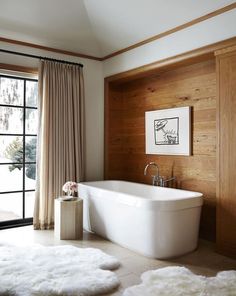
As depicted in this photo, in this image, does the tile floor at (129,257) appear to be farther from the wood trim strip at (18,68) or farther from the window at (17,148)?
the wood trim strip at (18,68)

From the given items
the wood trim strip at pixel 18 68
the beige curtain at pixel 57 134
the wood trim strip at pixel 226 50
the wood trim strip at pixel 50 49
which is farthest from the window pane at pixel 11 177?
the wood trim strip at pixel 226 50

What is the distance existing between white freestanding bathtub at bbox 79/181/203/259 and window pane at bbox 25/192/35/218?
130 cm

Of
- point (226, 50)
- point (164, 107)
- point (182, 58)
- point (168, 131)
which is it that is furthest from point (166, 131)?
point (226, 50)

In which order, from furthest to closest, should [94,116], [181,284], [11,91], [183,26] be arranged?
[94,116]
[11,91]
[183,26]
[181,284]

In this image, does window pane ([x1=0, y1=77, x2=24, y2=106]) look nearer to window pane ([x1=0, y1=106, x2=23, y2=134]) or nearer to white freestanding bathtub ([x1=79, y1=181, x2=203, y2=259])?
window pane ([x1=0, y1=106, x2=23, y2=134])

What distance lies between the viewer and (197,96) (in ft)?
13.3

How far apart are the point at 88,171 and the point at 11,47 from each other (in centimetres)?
218

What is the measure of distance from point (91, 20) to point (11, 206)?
2960 millimetres

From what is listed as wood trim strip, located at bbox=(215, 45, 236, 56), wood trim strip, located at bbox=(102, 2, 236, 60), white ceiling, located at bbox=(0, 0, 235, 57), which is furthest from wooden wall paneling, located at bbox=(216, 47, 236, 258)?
white ceiling, located at bbox=(0, 0, 235, 57)

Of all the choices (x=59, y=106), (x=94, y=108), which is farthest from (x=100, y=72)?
(x=59, y=106)

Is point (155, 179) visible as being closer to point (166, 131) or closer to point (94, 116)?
point (166, 131)

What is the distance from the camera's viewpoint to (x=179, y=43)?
3.83 meters

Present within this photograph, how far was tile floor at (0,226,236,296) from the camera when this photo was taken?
2893mm

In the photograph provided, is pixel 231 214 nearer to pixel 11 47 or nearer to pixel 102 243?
pixel 102 243
